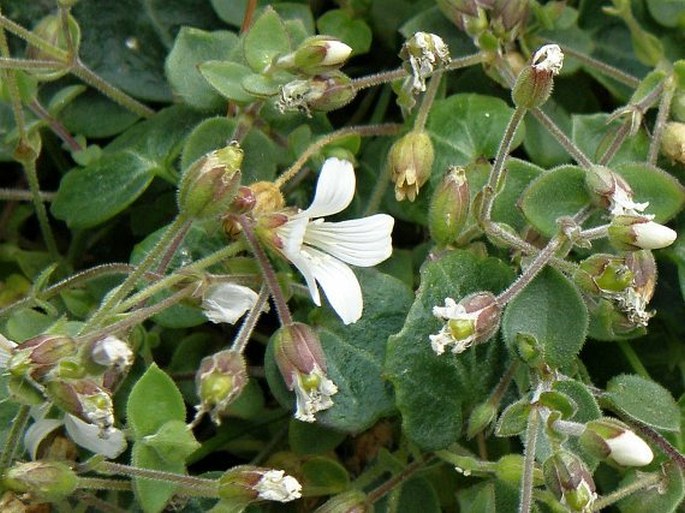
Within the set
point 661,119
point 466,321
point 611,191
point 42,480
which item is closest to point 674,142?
point 661,119

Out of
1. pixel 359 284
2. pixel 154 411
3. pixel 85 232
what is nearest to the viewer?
pixel 154 411

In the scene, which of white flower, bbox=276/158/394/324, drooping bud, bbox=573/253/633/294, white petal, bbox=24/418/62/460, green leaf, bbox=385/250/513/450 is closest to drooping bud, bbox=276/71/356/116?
white flower, bbox=276/158/394/324

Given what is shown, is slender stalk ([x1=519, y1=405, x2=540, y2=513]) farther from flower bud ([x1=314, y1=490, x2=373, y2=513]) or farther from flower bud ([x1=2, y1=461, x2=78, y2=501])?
flower bud ([x1=2, y1=461, x2=78, y2=501])

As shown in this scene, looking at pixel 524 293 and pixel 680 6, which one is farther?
pixel 680 6

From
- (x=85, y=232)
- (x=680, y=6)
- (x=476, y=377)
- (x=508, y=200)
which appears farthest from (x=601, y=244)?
(x=85, y=232)

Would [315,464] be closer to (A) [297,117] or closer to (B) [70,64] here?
(A) [297,117]

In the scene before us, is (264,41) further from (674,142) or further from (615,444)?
(615,444)

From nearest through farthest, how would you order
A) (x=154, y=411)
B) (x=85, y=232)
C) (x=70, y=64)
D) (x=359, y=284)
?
1. (x=154, y=411)
2. (x=359, y=284)
3. (x=70, y=64)
4. (x=85, y=232)
